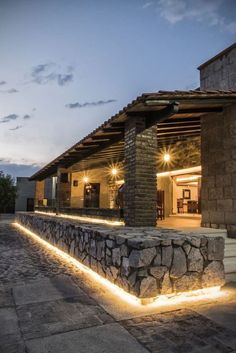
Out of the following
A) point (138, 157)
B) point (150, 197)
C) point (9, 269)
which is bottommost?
point (9, 269)

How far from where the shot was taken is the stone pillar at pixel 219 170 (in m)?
7.41

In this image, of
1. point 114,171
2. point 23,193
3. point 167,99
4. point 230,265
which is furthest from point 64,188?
point 23,193

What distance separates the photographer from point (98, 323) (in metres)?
3.34

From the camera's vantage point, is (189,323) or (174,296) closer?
(189,323)

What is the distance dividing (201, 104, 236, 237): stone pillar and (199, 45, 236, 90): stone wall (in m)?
3.37

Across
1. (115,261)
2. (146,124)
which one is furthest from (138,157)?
(115,261)

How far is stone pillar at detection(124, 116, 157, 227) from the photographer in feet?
20.5

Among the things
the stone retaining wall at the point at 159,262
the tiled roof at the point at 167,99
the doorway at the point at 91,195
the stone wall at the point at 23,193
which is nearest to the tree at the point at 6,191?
the stone wall at the point at 23,193

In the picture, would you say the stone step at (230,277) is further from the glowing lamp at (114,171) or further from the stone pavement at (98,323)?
the glowing lamp at (114,171)

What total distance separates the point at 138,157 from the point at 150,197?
3.19 ft

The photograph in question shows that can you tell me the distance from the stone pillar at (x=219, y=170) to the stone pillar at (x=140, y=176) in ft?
7.80

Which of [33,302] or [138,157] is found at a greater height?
[138,157]

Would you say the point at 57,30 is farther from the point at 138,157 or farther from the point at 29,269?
the point at 29,269

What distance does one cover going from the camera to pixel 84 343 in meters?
2.86
